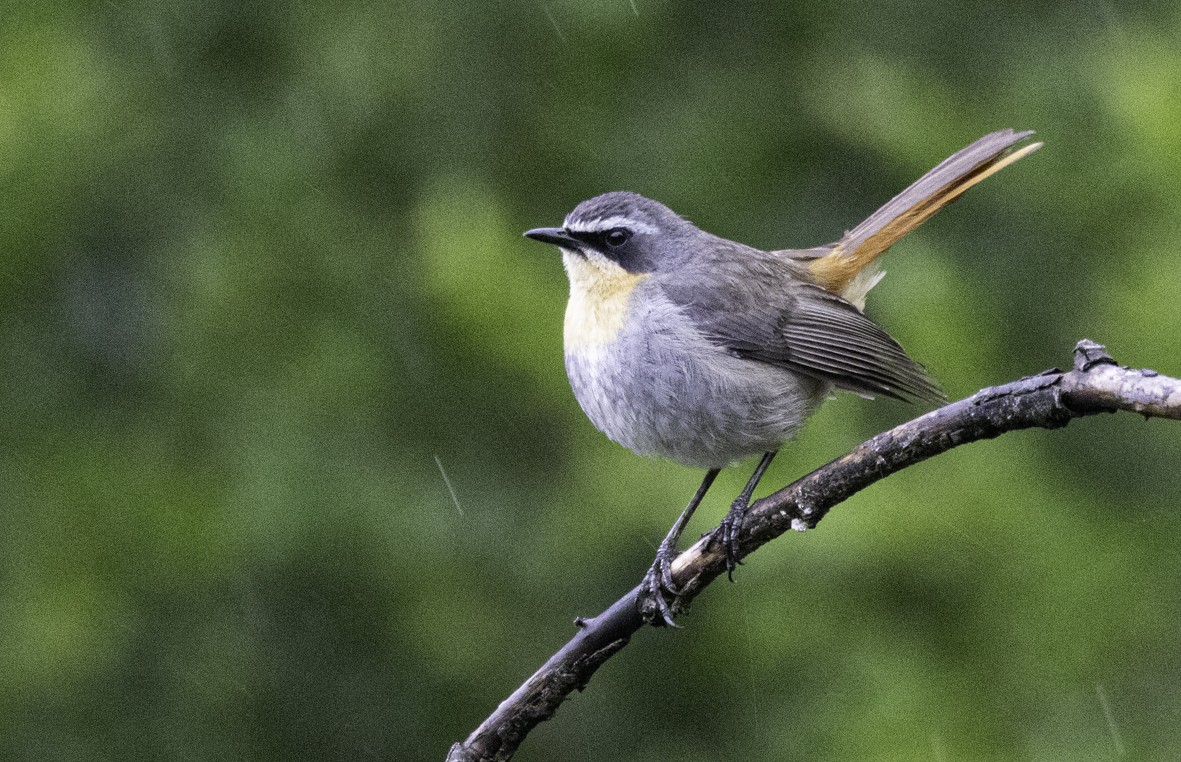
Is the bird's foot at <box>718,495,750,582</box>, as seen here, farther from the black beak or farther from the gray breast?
the black beak

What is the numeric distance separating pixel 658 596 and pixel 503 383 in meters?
2.54

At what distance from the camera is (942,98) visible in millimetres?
5918

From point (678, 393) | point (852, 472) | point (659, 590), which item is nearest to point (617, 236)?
point (678, 393)

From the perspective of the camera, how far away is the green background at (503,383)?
5070 mm

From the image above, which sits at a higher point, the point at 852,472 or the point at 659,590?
the point at 852,472

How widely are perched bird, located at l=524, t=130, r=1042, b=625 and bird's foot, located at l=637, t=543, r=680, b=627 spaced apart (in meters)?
0.01

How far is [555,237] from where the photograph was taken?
3932 mm

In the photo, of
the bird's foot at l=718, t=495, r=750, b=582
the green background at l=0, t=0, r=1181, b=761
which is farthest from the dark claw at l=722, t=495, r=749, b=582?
the green background at l=0, t=0, r=1181, b=761

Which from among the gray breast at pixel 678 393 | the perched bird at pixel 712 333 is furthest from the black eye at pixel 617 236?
the gray breast at pixel 678 393

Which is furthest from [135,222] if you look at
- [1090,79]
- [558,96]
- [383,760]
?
[1090,79]

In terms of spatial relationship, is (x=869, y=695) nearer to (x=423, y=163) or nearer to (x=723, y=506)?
(x=723, y=506)

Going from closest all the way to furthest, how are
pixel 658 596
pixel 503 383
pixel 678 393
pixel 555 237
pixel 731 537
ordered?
1. pixel 731 537
2. pixel 658 596
3. pixel 678 393
4. pixel 555 237
5. pixel 503 383

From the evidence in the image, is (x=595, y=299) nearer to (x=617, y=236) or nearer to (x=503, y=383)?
(x=617, y=236)

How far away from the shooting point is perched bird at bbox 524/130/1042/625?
3.79 metres
